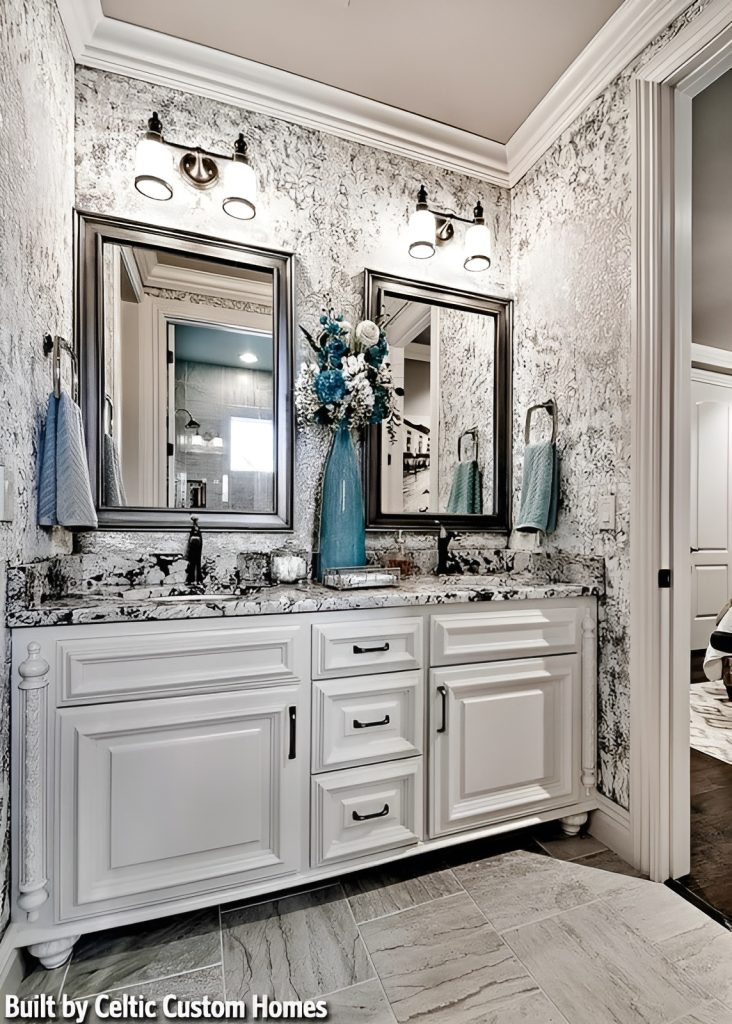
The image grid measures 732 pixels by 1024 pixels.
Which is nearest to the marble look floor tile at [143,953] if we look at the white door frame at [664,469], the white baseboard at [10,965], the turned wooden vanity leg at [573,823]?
the white baseboard at [10,965]

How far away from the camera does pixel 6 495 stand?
1217mm

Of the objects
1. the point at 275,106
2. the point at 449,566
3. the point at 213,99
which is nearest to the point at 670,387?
the point at 449,566

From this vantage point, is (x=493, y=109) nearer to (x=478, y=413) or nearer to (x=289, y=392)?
(x=478, y=413)

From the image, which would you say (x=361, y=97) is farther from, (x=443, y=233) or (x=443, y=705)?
(x=443, y=705)

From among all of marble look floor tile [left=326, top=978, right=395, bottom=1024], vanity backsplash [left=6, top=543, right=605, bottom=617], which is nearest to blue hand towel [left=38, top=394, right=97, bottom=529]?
vanity backsplash [left=6, top=543, right=605, bottom=617]

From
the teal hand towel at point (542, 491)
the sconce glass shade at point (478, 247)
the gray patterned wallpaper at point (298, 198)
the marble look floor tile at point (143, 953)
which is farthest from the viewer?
the sconce glass shade at point (478, 247)

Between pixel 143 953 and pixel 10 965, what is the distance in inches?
11.7

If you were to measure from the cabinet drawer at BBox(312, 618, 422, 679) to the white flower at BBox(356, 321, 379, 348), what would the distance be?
39.8 inches

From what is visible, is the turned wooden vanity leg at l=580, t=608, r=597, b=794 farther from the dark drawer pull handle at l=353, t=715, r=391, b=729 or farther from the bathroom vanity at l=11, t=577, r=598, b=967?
the dark drawer pull handle at l=353, t=715, r=391, b=729

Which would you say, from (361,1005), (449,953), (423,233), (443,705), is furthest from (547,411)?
(361,1005)

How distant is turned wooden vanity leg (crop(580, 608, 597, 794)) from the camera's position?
1.84 m

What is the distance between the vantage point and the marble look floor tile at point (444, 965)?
1207 mm

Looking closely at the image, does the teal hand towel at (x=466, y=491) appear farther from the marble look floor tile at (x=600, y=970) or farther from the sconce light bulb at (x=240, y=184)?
the marble look floor tile at (x=600, y=970)

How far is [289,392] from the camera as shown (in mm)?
2027
